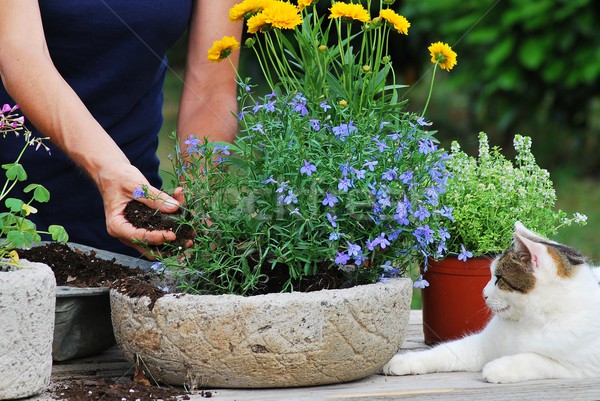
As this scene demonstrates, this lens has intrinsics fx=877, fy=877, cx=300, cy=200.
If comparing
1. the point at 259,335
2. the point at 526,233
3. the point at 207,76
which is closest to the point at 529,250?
the point at 526,233

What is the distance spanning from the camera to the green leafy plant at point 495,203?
2.03 meters

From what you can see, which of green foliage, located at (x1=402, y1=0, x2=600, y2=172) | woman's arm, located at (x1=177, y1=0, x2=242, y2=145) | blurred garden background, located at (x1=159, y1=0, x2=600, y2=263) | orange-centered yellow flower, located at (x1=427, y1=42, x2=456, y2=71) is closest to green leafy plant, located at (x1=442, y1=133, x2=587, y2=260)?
orange-centered yellow flower, located at (x1=427, y1=42, x2=456, y2=71)

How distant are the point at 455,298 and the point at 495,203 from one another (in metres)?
0.24

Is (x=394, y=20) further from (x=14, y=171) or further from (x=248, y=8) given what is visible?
(x=14, y=171)

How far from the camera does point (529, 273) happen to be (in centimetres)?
187

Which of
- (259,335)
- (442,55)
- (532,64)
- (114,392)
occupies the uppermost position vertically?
(532,64)

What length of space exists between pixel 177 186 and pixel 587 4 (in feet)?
14.0

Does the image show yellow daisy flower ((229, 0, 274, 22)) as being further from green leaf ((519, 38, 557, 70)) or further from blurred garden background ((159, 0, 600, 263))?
green leaf ((519, 38, 557, 70))

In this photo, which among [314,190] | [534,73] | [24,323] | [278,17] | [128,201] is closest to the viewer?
[24,323]

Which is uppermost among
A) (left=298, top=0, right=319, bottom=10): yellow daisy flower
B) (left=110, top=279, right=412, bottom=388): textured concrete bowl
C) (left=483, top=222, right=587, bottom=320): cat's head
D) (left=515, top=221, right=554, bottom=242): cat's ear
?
(left=298, top=0, right=319, bottom=10): yellow daisy flower

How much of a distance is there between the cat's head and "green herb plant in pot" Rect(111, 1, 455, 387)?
16 cm

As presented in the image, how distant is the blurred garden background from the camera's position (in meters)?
5.54

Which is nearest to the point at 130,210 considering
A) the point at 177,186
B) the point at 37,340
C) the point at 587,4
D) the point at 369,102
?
the point at 177,186

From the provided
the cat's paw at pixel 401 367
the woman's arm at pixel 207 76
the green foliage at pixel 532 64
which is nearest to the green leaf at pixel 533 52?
the green foliage at pixel 532 64
